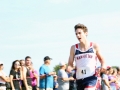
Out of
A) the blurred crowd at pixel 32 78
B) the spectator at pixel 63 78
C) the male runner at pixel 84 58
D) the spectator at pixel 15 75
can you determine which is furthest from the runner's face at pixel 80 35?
the spectator at pixel 63 78

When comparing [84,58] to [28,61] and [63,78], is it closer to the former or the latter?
[28,61]

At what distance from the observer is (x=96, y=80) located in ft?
27.4

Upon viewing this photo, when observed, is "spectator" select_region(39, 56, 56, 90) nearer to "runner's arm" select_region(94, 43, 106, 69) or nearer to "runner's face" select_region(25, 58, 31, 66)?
"runner's face" select_region(25, 58, 31, 66)

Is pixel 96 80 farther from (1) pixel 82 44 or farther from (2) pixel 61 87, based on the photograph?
(2) pixel 61 87

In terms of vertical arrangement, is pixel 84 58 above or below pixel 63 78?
above

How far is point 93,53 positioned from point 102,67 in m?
0.35

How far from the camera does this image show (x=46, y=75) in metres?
13.8

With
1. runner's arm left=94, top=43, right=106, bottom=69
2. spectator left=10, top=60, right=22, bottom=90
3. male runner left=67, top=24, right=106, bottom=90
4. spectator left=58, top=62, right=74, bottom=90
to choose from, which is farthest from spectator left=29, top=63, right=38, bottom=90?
runner's arm left=94, top=43, right=106, bottom=69

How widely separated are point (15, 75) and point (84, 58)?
18.2ft

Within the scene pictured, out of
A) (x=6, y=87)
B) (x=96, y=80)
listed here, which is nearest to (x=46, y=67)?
(x=6, y=87)

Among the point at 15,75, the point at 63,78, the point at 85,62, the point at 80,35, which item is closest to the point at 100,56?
the point at 85,62

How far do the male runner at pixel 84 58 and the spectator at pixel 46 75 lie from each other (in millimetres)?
5596

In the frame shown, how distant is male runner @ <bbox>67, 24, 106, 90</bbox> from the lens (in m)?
8.19

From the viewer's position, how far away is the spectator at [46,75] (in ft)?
45.5
